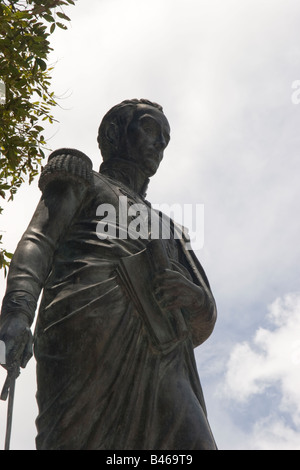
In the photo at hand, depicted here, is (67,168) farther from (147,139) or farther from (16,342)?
(16,342)

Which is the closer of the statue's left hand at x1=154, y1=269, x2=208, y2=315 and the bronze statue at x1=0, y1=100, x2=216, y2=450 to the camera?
the bronze statue at x1=0, y1=100, x2=216, y2=450

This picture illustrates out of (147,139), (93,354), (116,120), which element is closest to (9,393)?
(93,354)

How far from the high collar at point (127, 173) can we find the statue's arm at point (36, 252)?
664 millimetres

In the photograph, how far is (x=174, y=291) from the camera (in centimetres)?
537

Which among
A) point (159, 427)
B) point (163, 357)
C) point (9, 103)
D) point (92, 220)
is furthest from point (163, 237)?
point (9, 103)

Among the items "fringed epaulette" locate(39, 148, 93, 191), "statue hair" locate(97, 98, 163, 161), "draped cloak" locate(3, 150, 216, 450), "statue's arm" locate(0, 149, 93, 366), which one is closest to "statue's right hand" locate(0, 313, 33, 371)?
"statue's arm" locate(0, 149, 93, 366)

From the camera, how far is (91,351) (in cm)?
495

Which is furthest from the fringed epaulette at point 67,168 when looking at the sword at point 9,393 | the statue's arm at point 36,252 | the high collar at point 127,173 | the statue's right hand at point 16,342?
the sword at point 9,393

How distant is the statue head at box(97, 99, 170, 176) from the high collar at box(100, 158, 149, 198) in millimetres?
38

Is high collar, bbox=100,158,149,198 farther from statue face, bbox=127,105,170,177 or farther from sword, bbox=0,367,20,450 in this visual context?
sword, bbox=0,367,20,450

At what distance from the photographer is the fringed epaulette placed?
5.61m

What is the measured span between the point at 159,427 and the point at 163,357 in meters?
0.45

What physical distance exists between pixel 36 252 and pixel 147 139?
4.98 ft

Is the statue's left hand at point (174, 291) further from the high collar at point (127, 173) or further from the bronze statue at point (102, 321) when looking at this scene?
the high collar at point (127, 173)
